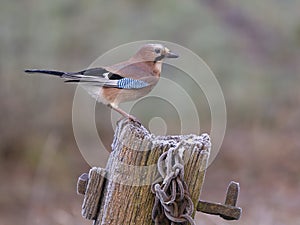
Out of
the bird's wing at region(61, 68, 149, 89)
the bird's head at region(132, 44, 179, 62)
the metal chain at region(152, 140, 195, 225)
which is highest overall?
the bird's head at region(132, 44, 179, 62)

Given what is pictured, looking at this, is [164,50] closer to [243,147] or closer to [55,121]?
[55,121]

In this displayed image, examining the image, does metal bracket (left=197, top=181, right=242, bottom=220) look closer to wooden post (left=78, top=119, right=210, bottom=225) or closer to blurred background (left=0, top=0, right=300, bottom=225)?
wooden post (left=78, top=119, right=210, bottom=225)

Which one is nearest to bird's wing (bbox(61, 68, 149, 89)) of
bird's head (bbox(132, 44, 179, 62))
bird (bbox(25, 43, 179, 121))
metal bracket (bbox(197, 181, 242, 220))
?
bird (bbox(25, 43, 179, 121))

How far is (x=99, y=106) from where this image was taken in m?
10.0

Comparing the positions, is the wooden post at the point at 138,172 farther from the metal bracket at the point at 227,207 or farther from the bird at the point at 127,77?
the bird at the point at 127,77

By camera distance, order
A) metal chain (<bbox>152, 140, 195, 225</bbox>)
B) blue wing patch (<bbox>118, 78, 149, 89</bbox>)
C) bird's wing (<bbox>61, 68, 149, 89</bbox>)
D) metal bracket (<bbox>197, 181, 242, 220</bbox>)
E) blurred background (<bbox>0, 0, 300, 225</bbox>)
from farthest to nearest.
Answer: blurred background (<bbox>0, 0, 300, 225</bbox>) → blue wing patch (<bbox>118, 78, 149, 89</bbox>) → bird's wing (<bbox>61, 68, 149, 89</bbox>) → metal bracket (<bbox>197, 181, 242, 220</bbox>) → metal chain (<bbox>152, 140, 195, 225</bbox>)

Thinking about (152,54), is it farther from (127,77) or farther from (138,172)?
(138,172)

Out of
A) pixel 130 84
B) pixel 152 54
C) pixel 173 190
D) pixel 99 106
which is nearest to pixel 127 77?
pixel 130 84

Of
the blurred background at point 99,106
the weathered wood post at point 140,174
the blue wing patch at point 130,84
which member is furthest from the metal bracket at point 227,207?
the blurred background at point 99,106

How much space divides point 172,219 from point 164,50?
101cm

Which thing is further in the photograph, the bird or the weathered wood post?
the bird

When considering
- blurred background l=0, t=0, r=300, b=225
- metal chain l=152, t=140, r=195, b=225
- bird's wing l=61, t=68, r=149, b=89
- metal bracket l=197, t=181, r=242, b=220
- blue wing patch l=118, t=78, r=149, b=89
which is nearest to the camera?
metal chain l=152, t=140, r=195, b=225

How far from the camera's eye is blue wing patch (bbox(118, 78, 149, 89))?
3.11 m

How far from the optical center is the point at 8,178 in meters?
9.90
